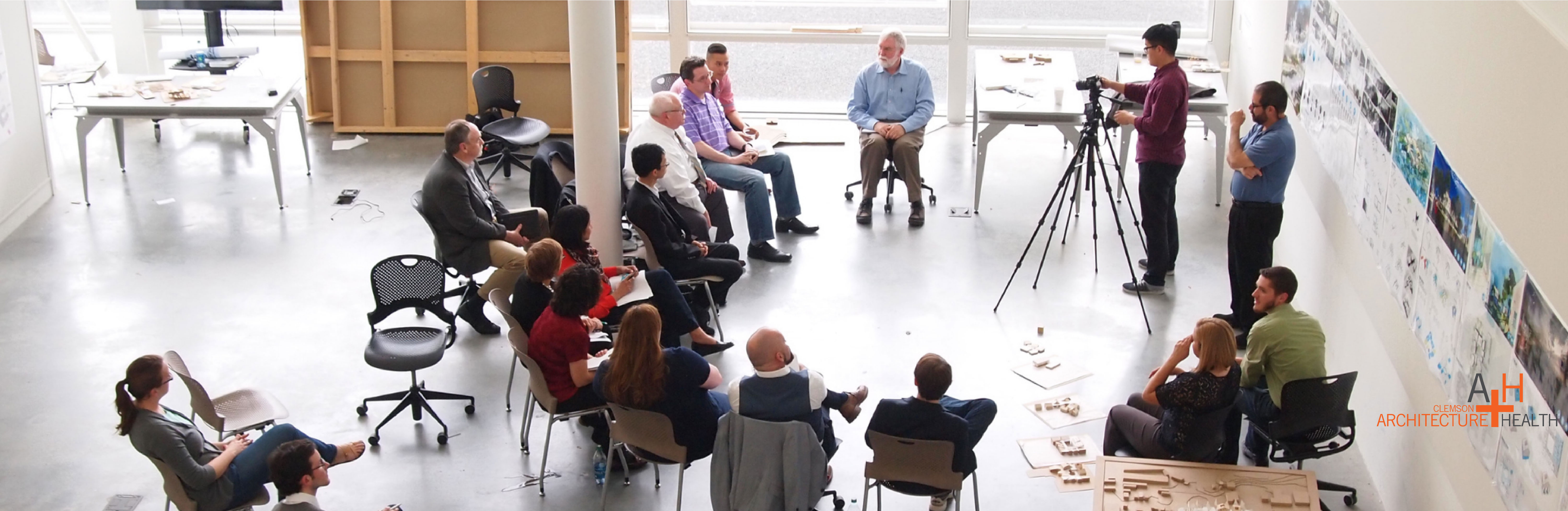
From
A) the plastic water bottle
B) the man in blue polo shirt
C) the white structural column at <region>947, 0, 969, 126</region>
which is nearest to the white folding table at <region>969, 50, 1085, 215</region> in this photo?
the white structural column at <region>947, 0, 969, 126</region>

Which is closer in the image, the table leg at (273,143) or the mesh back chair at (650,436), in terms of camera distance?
the mesh back chair at (650,436)

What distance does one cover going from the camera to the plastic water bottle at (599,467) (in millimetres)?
5617

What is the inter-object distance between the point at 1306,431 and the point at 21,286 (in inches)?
275

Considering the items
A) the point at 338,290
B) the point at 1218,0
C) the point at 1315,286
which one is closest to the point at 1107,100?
the point at 1218,0

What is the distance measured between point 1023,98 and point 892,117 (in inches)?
36.6

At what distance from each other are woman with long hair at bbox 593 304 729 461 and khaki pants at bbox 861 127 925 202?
4044mm

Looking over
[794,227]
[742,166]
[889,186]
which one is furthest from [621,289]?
[889,186]

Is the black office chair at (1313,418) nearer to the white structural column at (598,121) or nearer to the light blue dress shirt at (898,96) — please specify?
the white structural column at (598,121)

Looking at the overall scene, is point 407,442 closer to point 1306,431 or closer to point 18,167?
point 1306,431

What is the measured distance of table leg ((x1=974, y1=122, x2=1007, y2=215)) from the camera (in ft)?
29.3

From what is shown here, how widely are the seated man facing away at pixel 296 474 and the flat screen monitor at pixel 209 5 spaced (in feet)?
24.4

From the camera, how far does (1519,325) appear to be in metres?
3.97

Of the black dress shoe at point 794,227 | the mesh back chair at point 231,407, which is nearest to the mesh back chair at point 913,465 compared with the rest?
the mesh back chair at point 231,407

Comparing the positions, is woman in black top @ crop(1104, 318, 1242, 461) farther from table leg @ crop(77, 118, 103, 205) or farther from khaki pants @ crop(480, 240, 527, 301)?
table leg @ crop(77, 118, 103, 205)
